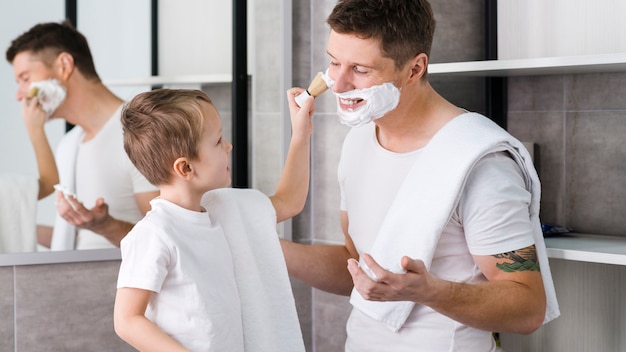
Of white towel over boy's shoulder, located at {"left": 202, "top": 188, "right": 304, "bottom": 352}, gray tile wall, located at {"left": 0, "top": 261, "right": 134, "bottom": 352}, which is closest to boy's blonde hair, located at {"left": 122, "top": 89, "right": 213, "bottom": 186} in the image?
white towel over boy's shoulder, located at {"left": 202, "top": 188, "right": 304, "bottom": 352}

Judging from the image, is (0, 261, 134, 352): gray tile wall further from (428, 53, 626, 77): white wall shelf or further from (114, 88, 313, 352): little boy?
(428, 53, 626, 77): white wall shelf

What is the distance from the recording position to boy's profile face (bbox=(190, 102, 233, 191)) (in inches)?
55.9

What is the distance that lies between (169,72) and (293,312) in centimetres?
77

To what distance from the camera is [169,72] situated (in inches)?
80.5

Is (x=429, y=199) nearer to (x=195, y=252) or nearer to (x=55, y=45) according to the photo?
(x=195, y=252)

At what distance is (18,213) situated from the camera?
1.83 metres

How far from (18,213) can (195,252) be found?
607mm

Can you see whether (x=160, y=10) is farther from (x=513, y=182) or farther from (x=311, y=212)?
(x=513, y=182)

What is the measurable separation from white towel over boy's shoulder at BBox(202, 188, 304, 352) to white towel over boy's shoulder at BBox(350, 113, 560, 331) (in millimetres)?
168

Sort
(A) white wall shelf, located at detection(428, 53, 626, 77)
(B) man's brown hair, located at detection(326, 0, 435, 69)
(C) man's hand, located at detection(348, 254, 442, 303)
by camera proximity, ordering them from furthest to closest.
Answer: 1. (A) white wall shelf, located at detection(428, 53, 626, 77)
2. (B) man's brown hair, located at detection(326, 0, 435, 69)
3. (C) man's hand, located at detection(348, 254, 442, 303)

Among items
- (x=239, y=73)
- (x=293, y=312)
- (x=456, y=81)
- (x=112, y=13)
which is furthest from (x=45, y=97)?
(x=456, y=81)

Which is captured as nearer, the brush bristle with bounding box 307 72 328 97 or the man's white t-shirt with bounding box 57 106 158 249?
the brush bristle with bounding box 307 72 328 97

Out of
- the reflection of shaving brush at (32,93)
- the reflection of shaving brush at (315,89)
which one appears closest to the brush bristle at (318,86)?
the reflection of shaving brush at (315,89)

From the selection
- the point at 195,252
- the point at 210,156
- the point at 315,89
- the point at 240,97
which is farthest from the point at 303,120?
the point at 240,97
